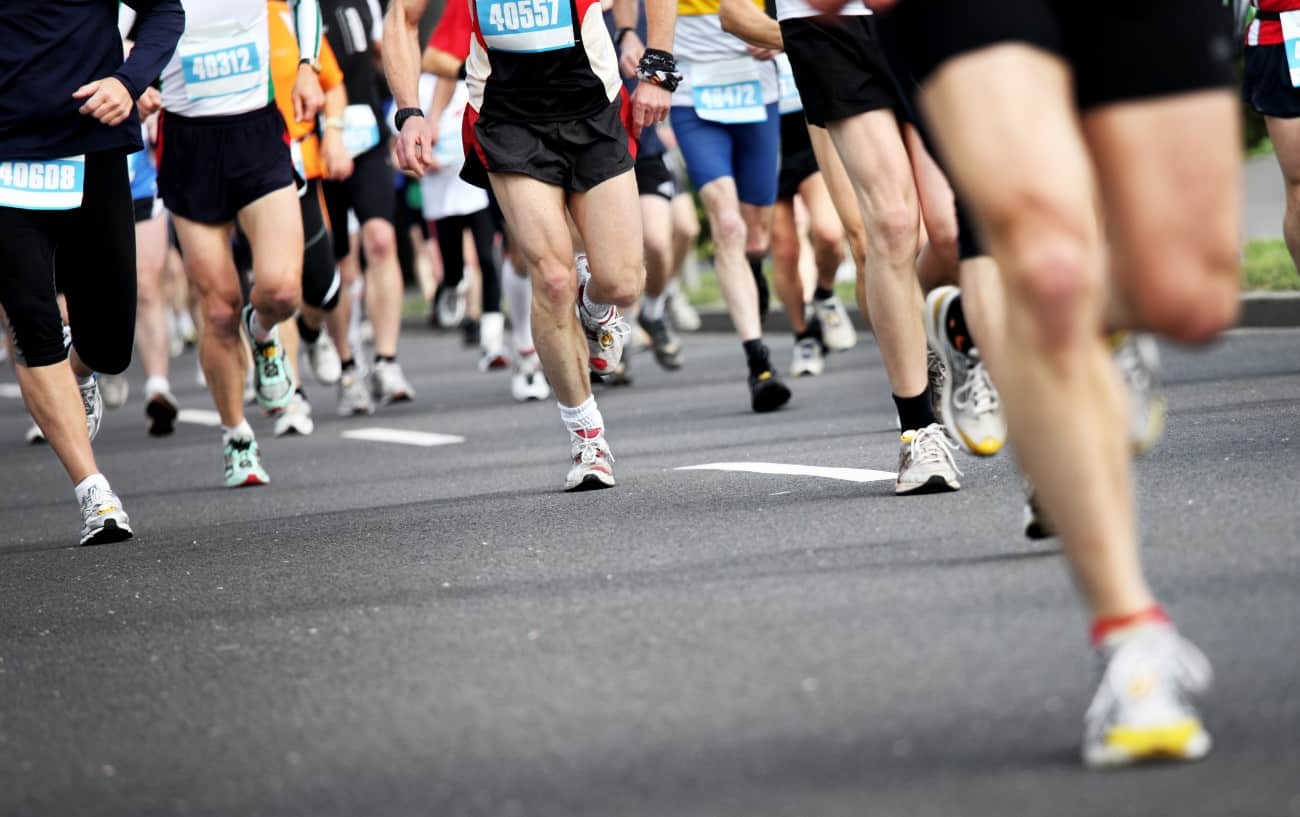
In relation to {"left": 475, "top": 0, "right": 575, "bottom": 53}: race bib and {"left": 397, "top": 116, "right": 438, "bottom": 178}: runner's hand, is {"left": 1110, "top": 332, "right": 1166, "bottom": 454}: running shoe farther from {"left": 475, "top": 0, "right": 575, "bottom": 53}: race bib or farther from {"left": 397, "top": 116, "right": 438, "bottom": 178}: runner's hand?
{"left": 397, "top": 116, "right": 438, "bottom": 178}: runner's hand

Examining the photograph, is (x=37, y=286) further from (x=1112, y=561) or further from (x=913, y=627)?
(x=1112, y=561)

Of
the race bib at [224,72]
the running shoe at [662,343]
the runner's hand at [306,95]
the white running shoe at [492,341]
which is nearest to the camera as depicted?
the race bib at [224,72]

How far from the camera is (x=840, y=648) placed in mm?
4070

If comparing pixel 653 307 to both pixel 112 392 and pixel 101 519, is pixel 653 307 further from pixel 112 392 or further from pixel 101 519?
pixel 101 519

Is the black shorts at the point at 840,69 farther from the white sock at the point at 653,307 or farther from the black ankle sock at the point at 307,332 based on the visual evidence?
the white sock at the point at 653,307

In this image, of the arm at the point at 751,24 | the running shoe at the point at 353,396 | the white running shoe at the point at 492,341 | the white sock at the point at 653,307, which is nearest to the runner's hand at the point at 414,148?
the arm at the point at 751,24

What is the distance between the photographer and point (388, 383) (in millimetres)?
13234

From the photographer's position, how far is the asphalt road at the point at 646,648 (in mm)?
3252

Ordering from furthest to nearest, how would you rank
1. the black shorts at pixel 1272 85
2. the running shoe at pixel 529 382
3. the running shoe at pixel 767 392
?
the running shoe at pixel 529 382
the running shoe at pixel 767 392
the black shorts at pixel 1272 85

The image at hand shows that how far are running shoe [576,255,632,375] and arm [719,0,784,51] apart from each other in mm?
1046

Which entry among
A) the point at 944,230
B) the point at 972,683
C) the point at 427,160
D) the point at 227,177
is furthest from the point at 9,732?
the point at 227,177

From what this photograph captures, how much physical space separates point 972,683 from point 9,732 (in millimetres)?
1864

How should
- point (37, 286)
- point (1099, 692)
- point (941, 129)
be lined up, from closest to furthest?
point (1099, 692), point (941, 129), point (37, 286)

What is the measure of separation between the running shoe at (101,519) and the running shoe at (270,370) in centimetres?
200
